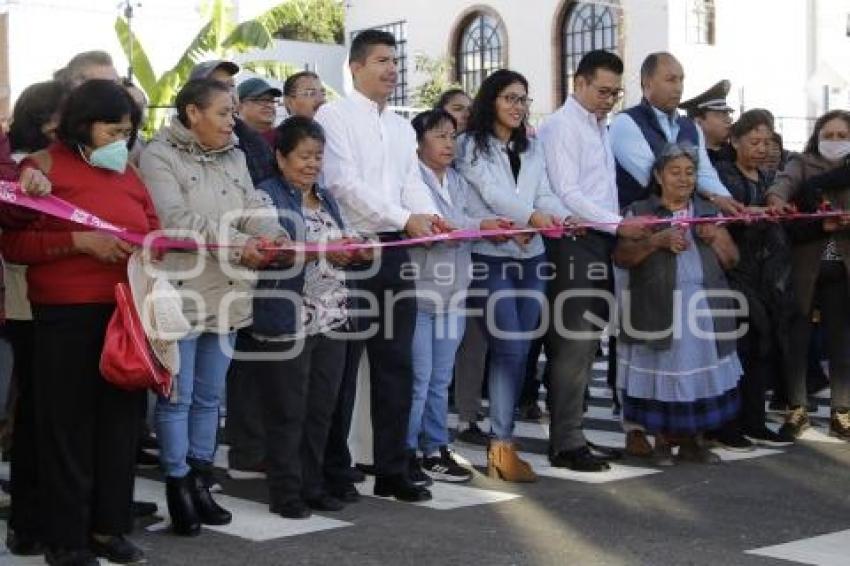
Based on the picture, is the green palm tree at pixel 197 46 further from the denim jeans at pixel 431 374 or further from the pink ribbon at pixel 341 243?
the denim jeans at pixel 431 374

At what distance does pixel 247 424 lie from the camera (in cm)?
743

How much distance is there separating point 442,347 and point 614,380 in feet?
9.86

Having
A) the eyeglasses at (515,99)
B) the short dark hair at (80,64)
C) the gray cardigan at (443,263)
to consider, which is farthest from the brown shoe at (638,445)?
the short dark hair at (80,64)

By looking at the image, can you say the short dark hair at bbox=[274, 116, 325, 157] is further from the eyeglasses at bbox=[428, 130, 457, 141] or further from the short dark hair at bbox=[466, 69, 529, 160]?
the short dark hair at bbox=[466, 69, 529, 160]

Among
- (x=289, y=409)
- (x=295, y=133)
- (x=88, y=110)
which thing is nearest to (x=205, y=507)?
(x=289, y=409)

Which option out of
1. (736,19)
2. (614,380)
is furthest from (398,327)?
(736,19)

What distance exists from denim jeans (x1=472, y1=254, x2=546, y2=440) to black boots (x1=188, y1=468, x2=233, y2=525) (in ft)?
5.94

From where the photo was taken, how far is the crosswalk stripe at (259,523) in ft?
20.0

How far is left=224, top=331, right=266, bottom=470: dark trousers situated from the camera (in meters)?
7.33

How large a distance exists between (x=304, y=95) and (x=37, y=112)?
8.66 feet

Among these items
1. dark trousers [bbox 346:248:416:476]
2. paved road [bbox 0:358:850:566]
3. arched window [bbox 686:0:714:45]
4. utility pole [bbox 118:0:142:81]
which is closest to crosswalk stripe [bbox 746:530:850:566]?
paved road [bbox 0:358:850:566]

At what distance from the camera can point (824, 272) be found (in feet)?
29.1

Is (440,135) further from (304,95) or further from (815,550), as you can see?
(815,550)

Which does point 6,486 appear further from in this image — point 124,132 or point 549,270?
point 549,270
